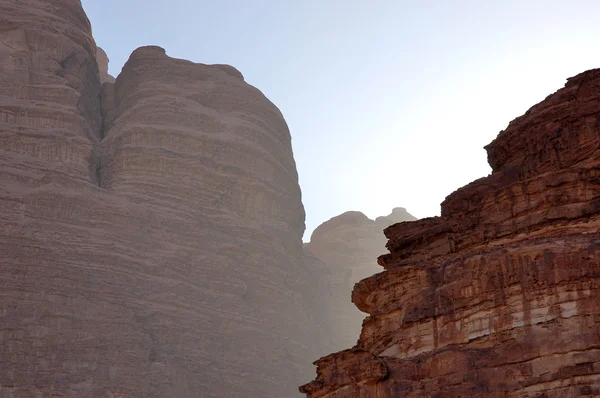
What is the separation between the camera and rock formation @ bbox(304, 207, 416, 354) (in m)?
129

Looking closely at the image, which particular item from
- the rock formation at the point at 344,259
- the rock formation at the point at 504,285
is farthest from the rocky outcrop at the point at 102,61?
the rock formation at the point at 504,285

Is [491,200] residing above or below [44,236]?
below

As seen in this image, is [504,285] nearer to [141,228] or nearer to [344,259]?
[141,228]

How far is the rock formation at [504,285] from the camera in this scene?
748 inches

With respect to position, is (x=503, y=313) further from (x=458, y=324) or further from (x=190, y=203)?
(x=190, y=203)

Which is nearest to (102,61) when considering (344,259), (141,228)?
(344,259)

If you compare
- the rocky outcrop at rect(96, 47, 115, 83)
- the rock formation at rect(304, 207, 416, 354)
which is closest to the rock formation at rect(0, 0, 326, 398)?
the rock formation at rect(304, 207, 416, 354)

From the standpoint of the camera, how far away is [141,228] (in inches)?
3952

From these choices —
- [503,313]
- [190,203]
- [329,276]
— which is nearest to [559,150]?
[503,313]

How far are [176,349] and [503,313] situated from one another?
75.3 meters

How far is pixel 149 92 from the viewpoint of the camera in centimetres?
11619

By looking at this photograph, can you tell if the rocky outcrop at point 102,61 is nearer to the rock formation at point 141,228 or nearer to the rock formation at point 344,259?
the rock formation at point 141,228

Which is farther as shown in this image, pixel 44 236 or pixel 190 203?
pixel 190 203

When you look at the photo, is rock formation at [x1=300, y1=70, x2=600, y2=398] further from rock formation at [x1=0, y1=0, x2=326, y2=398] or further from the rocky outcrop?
the rocky outcrop
